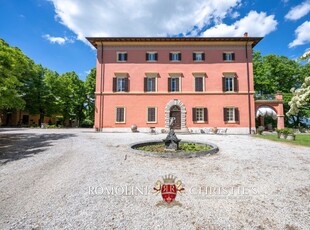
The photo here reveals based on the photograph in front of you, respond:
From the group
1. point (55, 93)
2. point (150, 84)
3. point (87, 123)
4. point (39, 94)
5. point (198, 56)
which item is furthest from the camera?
point (87, 123)

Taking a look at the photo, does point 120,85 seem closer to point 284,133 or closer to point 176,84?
point 176,84

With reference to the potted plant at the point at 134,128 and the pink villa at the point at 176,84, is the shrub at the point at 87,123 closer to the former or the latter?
the pink villa at the point at 176,84

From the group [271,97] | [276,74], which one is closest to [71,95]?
[271,97]

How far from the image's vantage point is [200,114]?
1917 cm

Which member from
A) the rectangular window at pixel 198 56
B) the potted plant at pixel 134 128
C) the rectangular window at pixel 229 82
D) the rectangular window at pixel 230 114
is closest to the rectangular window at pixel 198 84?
the rectangular window at pixel 198 56

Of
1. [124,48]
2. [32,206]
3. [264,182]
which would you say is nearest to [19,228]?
[32,206]

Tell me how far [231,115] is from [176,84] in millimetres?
7569

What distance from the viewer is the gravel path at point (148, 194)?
9.45ft

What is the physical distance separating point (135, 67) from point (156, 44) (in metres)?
3.82

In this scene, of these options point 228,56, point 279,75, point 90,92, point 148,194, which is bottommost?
point 148,194

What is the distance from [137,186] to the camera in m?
4.24

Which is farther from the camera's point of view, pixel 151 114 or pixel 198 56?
pixel 198 56

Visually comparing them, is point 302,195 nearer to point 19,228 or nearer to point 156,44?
point 19,228

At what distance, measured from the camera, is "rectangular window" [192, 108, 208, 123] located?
1897 centimetres
